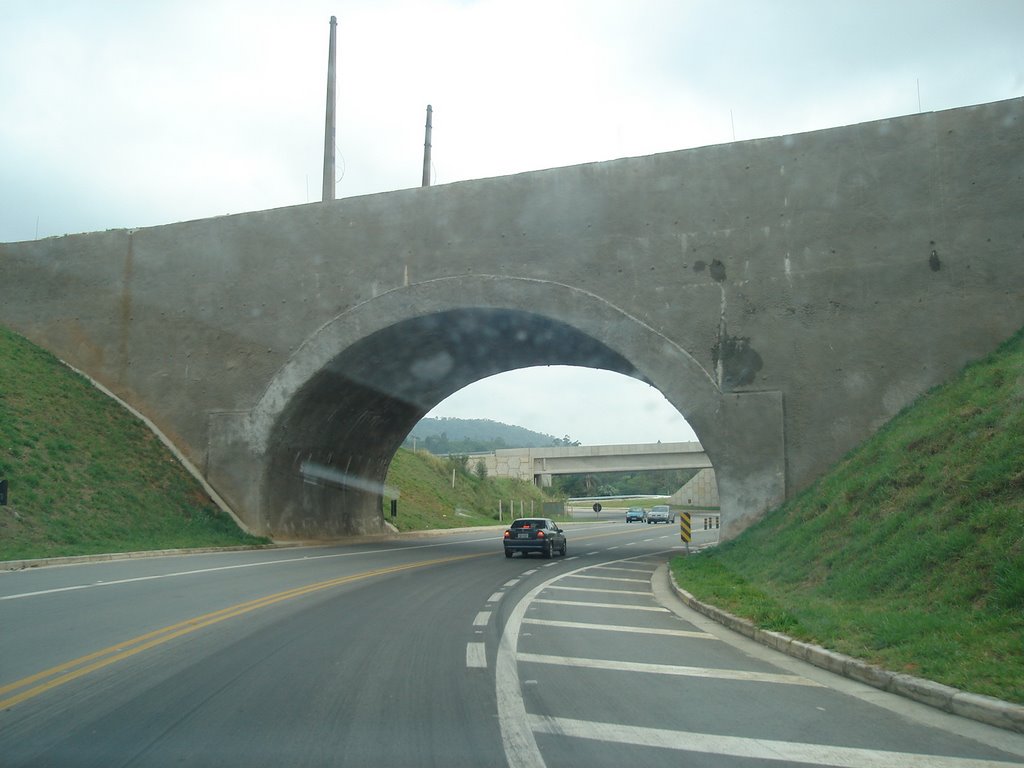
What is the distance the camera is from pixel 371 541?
31.8 metres

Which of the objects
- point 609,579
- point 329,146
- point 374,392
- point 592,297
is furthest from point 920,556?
point 329,146

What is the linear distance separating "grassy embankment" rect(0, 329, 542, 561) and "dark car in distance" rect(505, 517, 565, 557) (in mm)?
7322

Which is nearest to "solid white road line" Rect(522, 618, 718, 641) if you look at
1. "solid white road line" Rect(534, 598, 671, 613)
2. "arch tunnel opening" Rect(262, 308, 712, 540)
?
"solid white road line" Rect(534, 598, 671, 613)

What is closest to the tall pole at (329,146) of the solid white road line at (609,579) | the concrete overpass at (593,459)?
the solid white road line at (609,579)

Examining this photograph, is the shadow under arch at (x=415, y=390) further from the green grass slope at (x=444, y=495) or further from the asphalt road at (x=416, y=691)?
the green grass slope at (x=444, y=495)

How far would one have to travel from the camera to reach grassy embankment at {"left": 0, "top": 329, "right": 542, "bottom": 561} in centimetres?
2016

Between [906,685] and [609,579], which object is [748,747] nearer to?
[906,685]

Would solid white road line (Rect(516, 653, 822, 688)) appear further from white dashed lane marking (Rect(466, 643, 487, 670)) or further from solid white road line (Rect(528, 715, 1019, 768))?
solid white road line (Rect(528, 715, 1019, 768))

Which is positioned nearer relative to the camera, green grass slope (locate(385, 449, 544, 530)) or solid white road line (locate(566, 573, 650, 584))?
solid white road line (locate(566, 573, 650, 584))

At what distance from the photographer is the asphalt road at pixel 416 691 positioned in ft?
17.3

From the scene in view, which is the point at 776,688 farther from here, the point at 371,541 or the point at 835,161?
the point at 371,541

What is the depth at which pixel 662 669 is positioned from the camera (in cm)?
800

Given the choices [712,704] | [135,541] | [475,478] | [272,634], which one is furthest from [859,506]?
[475,478]

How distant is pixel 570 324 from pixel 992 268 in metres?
9.62
